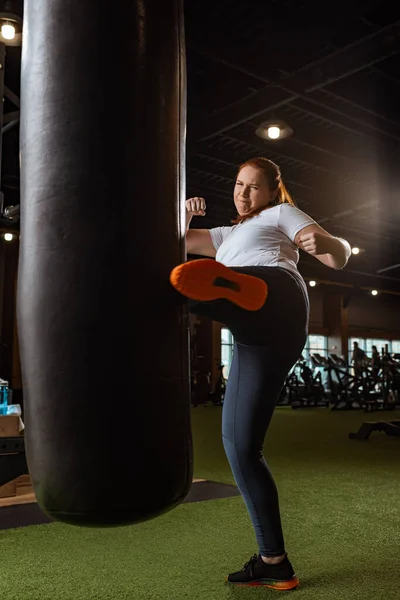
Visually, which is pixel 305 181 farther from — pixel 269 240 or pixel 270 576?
pixel 270 576

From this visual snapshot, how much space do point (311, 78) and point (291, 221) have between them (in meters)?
3.98

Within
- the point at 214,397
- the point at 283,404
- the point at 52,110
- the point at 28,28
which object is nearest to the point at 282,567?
the point at 52,110

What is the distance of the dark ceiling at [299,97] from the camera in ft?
14.3

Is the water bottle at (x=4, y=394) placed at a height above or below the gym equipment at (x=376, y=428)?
above

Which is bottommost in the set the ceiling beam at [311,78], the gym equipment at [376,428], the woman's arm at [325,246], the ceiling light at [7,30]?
the gym equipment at [376,428]

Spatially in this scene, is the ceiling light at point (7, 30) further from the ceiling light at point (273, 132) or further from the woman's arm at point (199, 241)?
the woman's arm at point (199, 241)

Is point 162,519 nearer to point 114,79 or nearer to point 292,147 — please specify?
point 114,79

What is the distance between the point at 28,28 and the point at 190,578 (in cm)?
160

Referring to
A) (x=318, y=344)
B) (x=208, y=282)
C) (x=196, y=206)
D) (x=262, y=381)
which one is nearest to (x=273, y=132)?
(x=196, y=206)

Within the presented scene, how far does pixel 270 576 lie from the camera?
175 centimetres

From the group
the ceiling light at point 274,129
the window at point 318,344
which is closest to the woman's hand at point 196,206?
the ceiling light at point 274,129

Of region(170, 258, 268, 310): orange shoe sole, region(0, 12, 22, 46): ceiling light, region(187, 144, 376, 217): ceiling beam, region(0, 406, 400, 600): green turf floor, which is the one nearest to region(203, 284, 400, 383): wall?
region(187, 144, 376, 217): ceiling beam

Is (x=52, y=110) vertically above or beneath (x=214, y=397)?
above

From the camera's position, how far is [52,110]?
1008 mm
